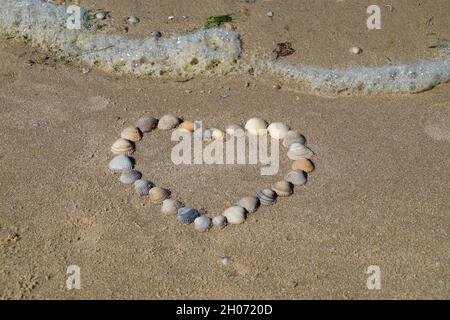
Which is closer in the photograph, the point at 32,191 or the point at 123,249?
the point at 123,249

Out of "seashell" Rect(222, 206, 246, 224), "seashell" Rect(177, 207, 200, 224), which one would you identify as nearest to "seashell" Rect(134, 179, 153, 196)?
"seashell" Rect(177, 207, 200, 224)

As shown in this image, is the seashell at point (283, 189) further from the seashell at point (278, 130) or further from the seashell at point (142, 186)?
the seashell at point (142, 186)

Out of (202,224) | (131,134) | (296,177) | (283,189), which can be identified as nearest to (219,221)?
(202,224)

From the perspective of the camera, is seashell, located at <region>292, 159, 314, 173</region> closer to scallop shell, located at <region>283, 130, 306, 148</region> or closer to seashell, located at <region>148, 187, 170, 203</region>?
scallop shell, located at <region>283, 130, 306, 148</region>

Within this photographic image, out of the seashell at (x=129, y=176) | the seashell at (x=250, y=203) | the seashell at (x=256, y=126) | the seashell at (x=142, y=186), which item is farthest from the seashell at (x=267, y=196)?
the seashell at (x=129, y=176)
